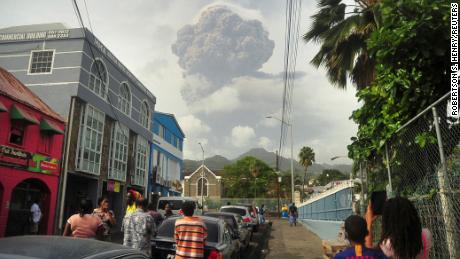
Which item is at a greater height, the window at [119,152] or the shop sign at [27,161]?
the window at [119,152]

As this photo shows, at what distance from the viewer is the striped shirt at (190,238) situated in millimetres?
5375

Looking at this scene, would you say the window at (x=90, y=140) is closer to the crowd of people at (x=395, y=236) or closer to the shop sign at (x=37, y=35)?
the shop sign at (x=37, y=35)

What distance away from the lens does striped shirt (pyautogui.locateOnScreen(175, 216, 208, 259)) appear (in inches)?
212

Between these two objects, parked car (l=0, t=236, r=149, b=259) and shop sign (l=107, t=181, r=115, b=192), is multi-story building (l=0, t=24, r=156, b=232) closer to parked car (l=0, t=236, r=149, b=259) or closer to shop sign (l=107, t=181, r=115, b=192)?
shop sign (l=107, t=181, r=115, b=192)

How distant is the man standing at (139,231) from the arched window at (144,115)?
24.1 m

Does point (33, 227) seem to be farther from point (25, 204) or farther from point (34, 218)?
point (25, 204)

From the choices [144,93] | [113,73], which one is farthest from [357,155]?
[144,93]

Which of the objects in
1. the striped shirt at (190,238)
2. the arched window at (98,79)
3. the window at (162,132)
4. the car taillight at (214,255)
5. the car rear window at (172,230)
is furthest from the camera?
the window at (162,132)

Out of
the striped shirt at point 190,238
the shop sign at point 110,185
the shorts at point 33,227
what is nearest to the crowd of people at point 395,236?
the striped shirt at point 190,238

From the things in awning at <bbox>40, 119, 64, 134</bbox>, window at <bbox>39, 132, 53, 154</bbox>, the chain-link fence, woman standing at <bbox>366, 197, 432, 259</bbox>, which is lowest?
woman standing at <bbox>366, 197, 432, 259</bbox>

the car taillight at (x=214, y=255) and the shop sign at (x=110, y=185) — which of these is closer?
the car taillight at (x=214, y=255)

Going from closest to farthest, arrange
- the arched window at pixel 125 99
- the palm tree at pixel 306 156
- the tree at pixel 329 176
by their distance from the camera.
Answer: the arched window at pixel 125 99
the palm tree at pixel 306 156
the tree at pixel 329 176

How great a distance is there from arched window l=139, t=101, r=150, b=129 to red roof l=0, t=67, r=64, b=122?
36.3ft

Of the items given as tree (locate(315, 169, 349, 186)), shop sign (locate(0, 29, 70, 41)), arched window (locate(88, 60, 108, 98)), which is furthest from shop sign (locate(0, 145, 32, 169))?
tree (locate(315, 169, 349, 186))
